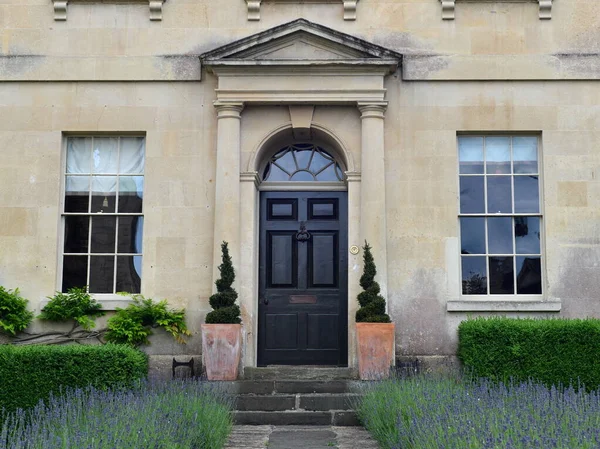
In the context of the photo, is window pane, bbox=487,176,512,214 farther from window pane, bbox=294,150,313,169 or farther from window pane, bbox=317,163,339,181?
window pane, bbox=294,150,313,169

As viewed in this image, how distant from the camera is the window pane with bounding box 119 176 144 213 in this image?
459 inches

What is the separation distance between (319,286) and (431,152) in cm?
254

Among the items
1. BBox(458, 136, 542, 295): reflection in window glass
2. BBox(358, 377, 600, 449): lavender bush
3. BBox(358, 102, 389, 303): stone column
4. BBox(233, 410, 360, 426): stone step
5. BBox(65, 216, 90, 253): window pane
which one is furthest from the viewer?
BBox(65, 216, 90, 253): window pane

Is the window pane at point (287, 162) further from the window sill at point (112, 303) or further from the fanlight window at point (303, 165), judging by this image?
the window sill at point (112, 303)

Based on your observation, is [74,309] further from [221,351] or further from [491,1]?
[491,1]

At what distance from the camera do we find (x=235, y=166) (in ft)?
36.8

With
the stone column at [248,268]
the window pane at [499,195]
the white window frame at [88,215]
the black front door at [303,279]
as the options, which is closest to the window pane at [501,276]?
the window pane at [499,195]

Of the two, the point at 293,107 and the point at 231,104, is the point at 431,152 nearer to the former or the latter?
the point at 293,107

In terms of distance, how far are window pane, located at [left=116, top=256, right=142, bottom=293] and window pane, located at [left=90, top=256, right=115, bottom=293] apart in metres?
0.11

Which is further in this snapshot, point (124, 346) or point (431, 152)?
point (431, 152)

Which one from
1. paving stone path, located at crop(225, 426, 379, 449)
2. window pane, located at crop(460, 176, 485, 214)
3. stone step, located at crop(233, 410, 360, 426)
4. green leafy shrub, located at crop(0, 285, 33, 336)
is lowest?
paving stone path, located at crop(225, 426, 379, 449)

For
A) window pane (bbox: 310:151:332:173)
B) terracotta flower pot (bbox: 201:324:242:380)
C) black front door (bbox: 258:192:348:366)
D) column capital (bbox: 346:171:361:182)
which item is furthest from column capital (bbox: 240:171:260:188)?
terracotta flower pot (bbox: 201:324:242:380)

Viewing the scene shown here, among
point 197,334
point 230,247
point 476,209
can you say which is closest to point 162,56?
point 230,247

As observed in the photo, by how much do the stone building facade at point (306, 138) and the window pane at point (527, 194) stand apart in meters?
0.03
